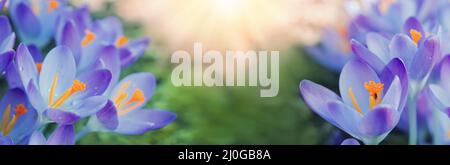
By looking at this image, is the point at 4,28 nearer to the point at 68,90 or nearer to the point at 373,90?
the point at 68,90

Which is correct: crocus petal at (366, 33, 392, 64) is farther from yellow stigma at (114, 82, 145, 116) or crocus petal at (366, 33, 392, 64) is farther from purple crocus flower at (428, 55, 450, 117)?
yellow stigma at (114, 82, 145, 116)

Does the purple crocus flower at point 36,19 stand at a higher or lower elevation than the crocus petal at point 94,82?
higher

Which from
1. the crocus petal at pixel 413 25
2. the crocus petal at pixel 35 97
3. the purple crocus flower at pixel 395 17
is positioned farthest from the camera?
the purple crocus flower at pixel 395 17

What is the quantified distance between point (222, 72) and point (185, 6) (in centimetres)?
16

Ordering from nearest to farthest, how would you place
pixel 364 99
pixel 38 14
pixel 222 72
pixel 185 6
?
pixel 364 99
pixel 38 14
pixel 222 72
pixel 185 6

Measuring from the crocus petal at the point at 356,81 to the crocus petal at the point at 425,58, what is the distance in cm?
3

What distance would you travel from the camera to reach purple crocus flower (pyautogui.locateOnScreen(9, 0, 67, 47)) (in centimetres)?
78

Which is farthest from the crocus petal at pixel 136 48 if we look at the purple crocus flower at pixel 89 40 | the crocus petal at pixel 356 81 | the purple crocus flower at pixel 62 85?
the crocus petal at pixel 356 81

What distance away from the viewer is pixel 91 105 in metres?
0.65

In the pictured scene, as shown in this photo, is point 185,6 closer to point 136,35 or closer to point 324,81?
point 136,35

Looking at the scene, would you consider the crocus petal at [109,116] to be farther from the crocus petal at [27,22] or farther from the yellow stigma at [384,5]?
the yellow stigma at [384,5]

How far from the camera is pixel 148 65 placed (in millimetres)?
1051

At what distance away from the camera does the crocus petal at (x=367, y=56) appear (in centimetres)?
66
